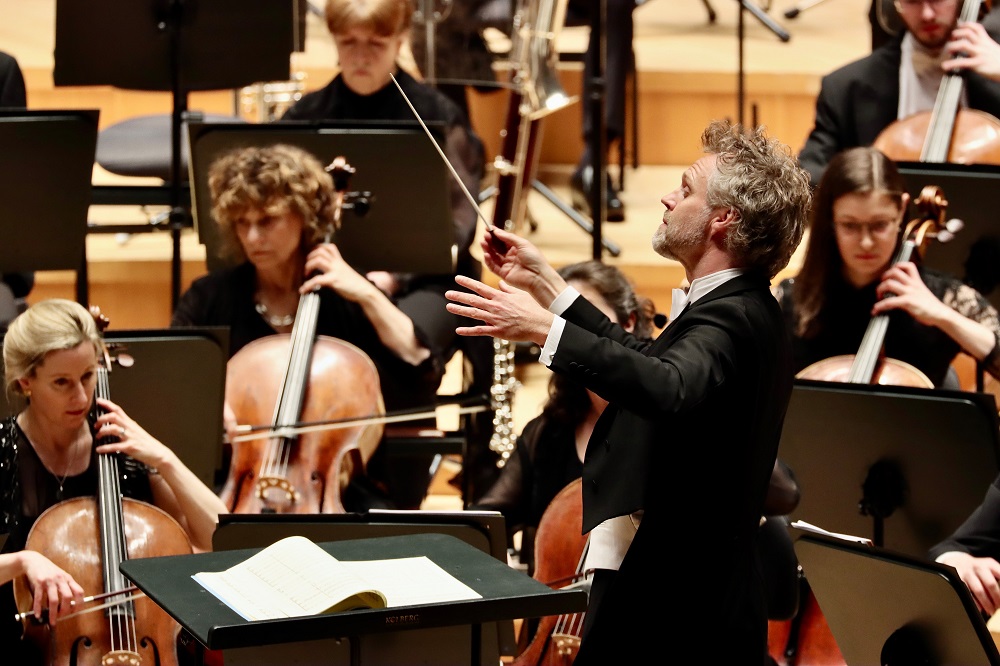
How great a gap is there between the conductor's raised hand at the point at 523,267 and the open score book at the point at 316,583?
0.36m

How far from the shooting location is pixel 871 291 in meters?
2.96

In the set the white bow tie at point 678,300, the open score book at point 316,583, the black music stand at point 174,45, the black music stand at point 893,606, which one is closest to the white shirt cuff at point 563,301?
the white bow tie at point 678,300


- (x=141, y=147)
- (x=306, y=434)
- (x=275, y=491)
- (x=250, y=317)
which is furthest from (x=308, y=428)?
(x=141, y=147)

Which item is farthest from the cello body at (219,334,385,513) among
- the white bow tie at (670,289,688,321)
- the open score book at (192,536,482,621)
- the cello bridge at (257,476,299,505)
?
the white bow tie at (670,289,688,321)

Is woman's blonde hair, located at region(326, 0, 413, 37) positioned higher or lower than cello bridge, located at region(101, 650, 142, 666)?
higher

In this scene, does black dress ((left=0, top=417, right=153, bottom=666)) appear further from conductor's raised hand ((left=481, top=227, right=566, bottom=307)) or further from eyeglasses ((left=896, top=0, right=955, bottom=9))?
eyeglasses ((left=896, top=0, right=955, bottom=9))

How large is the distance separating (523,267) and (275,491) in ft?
3.03

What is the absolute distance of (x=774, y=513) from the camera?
2.43m

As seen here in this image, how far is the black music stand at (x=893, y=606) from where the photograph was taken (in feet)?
5.93

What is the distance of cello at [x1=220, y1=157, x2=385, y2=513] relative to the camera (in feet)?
8.50

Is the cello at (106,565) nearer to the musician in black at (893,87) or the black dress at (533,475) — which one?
the black dress at (533,475)

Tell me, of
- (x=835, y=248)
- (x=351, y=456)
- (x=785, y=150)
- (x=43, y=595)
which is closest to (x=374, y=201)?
(x=351, y=456)

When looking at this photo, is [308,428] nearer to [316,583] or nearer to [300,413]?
[300,413]

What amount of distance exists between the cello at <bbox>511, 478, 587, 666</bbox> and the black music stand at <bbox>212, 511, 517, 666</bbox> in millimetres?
170
